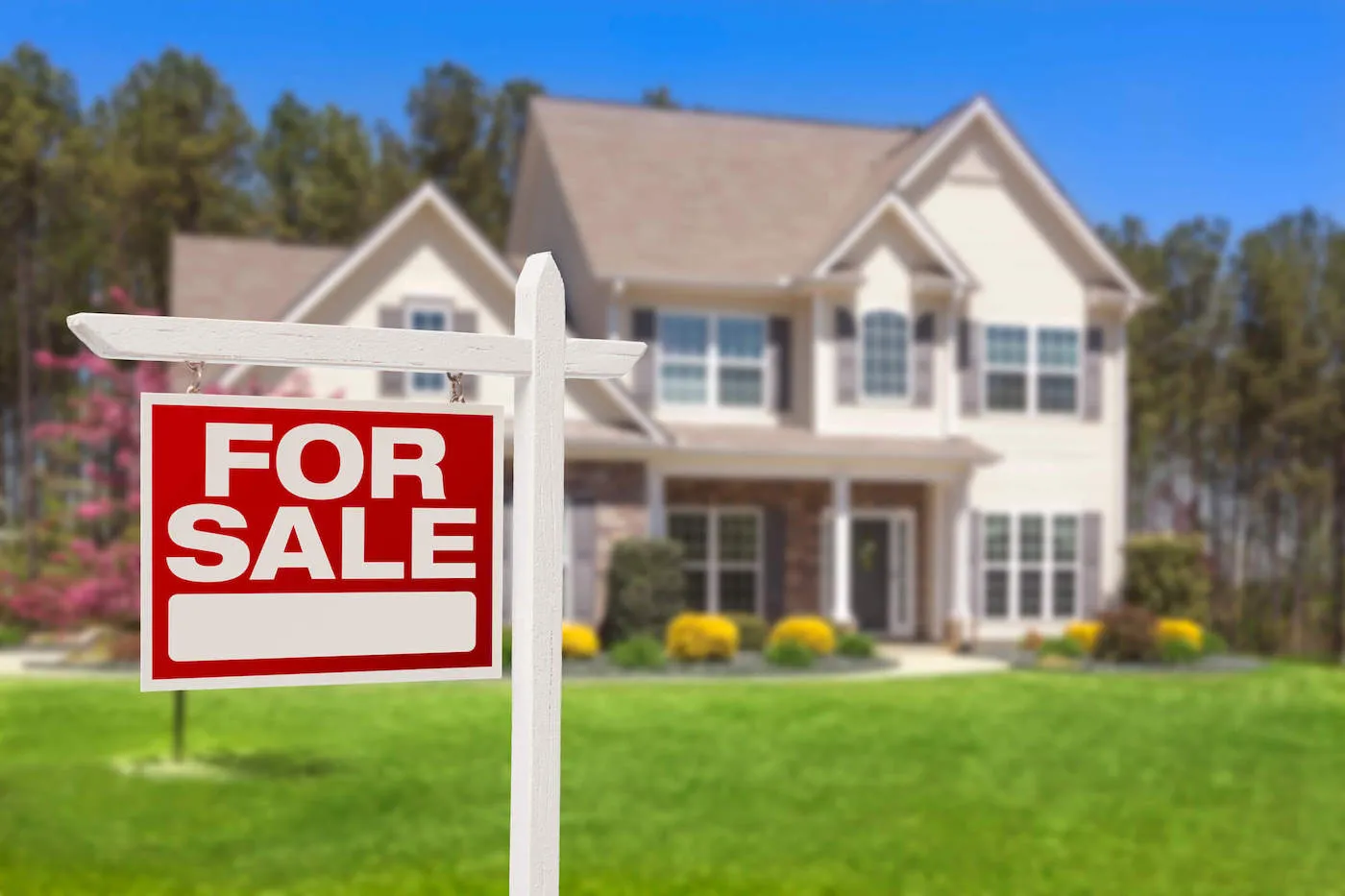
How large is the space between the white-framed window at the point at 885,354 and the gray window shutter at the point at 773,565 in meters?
2.65

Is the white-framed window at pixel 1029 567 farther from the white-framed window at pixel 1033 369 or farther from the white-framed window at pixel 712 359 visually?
the white-framed window at pixel 712 359

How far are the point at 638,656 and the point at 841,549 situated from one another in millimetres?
5027

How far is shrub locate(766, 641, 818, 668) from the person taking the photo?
19938 millimetres

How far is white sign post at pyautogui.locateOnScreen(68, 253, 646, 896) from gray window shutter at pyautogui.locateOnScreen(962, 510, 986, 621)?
21.0 meters

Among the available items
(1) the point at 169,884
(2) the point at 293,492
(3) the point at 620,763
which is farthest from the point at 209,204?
(2) the point at 293,492

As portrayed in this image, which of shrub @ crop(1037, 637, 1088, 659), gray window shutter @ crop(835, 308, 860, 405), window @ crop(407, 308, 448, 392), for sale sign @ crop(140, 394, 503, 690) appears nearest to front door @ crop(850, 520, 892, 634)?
gray window shutter @ crop(835, 308, 860, 405)

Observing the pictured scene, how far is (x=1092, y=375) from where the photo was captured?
25297 millimetres

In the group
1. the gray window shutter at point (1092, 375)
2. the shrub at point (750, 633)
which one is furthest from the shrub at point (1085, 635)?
the shrub at point (750, 633)

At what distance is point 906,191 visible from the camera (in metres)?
24.9

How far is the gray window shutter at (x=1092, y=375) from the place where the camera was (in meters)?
25.2

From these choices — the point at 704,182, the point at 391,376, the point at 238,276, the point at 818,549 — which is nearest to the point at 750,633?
the point at 818,549

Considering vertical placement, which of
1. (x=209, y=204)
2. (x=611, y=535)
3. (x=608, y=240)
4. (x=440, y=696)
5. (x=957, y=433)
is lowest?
(x=440, y=696)

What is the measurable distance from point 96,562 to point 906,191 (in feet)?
53.8

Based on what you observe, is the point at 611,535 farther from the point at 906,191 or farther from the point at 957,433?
the point at 906,191
